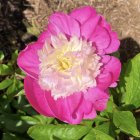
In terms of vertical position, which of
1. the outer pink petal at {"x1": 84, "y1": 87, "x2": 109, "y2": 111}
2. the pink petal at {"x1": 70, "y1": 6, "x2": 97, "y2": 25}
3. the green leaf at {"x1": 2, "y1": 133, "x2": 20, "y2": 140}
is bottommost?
the green leaf at {"x1": 2, "y1": 133, "x2": 20, "y2": 140}

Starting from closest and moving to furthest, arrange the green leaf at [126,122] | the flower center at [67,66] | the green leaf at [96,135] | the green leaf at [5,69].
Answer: the flower center at [67,66]
the green leaf at [126,122]
the green leaf at [96,135]
the green leaf at [5,69]

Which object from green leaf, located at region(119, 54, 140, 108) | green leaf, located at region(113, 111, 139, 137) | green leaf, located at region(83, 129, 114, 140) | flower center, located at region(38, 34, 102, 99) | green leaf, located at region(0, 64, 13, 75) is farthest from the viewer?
green leaf, located at region(0, 64, 13, 75)

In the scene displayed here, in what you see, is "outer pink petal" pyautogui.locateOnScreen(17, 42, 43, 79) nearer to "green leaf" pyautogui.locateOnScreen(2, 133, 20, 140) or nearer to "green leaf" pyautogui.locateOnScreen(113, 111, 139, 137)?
"green leaf" pyautogui.locateOnScreen(113, 111, 139, 137)

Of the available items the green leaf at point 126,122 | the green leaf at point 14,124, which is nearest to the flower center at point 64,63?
the green leaf at point 126,122

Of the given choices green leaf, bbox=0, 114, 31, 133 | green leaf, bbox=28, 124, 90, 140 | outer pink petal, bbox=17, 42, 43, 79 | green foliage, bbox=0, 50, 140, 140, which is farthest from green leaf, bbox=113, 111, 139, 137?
green leaf, bbox=0, 114, 31, 133

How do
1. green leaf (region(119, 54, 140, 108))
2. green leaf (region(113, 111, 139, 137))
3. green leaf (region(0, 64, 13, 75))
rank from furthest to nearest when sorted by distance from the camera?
green leaf (region(0, 64, 13, 75)), green leaf (region(119, 54, 140, 108)), green leaf (region(113, 111, 139, 137))

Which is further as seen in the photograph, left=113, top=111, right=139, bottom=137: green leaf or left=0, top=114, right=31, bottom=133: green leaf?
left=0, top=114, right=31, bottom=133: green leaf

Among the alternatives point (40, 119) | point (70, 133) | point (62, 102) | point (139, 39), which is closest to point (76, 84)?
point (62, 102)

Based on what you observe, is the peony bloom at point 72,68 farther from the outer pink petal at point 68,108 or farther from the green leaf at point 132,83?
the green leaf at point 132,83

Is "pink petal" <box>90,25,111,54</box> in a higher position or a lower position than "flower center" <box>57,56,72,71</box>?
higher
